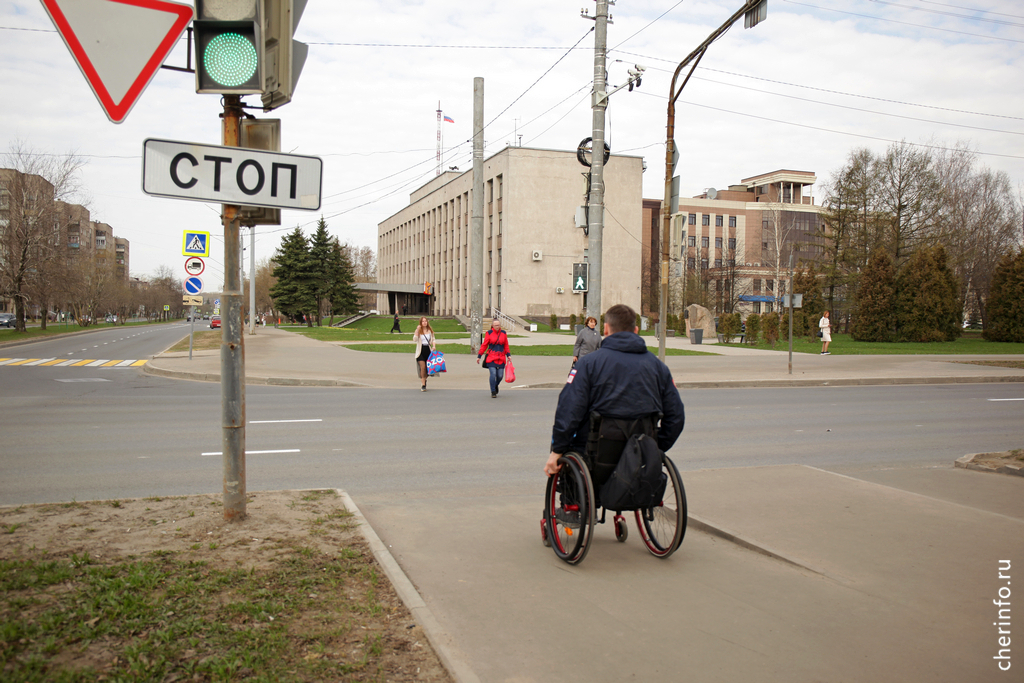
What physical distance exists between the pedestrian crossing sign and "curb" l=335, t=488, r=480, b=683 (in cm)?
2046

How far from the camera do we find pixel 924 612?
3949 millimetres

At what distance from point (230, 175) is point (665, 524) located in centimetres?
377

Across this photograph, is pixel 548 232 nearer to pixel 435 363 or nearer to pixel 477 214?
pixel 477 214

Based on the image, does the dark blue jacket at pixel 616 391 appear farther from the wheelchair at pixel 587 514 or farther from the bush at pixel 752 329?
the bush at pixel 752 329

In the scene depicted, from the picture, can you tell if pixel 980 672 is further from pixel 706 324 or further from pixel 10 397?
pixel 706 324

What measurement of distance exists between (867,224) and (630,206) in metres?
19.6

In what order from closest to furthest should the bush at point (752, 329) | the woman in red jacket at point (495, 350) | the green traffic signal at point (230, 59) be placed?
the green traffic signal at point (230, 59) < the woman in red jacket at point (495, 350) < the bush at point (752, 329)

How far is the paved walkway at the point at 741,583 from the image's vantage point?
3.39 m

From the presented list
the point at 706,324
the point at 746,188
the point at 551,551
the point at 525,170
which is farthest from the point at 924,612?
the point at 746,188

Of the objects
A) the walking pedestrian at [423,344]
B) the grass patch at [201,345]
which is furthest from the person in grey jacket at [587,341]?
the grass patch at [201,345]

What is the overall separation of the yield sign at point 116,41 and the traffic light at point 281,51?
846 millimetres

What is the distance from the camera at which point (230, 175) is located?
14.9 feet

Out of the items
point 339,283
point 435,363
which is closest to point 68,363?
point 435,363

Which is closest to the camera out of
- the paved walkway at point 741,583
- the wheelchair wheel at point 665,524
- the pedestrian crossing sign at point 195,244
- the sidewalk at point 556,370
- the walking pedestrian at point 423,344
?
the paved walkway at point 741,583
